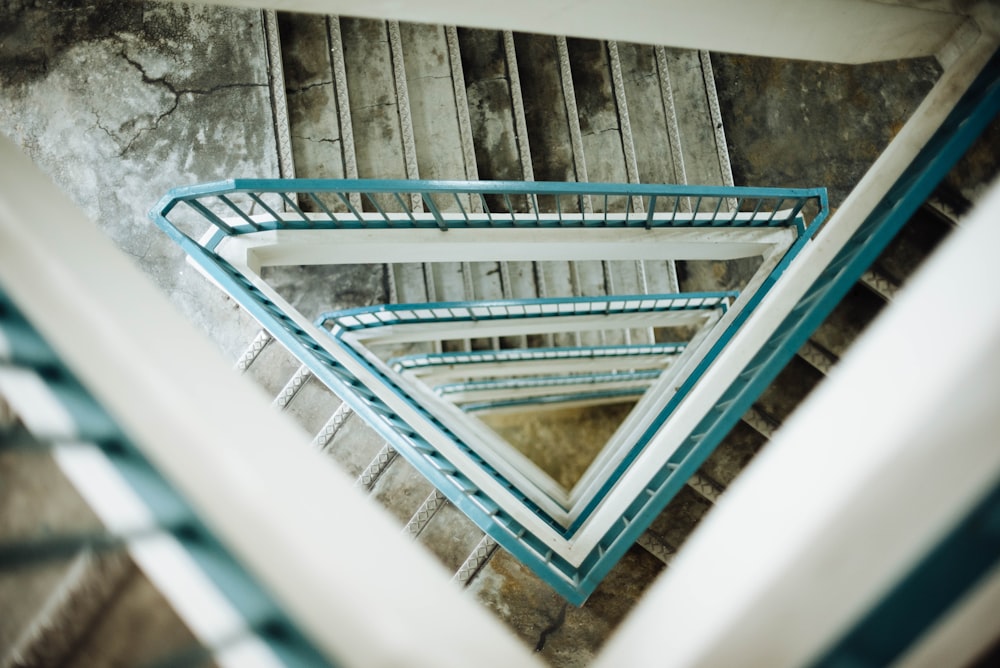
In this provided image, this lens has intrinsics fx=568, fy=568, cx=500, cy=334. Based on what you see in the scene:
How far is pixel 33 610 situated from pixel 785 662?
1.08 metres

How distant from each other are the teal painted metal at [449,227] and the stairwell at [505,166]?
0.25 meters

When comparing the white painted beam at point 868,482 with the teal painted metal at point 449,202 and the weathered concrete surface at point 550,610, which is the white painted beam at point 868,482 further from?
the weathered concrete surface at point 550,610

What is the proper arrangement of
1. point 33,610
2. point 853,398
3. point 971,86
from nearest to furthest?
point 853,398 → point 33,610 → point 971,86

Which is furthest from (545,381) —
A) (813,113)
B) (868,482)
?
(868,482)

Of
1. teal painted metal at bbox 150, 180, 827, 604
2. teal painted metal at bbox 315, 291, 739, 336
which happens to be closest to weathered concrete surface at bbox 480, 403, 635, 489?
teal painted metal at bbox 315, 291, 739, 336

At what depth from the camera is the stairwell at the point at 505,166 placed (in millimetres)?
2998

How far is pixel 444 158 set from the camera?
4215mm

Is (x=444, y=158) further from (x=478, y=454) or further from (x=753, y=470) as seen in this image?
(x=753, y=470)

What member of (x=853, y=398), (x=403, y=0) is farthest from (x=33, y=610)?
(x=403, y=0)

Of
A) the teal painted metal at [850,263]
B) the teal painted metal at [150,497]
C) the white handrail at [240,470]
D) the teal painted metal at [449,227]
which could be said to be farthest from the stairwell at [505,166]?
the teal painted metal at [150,497]

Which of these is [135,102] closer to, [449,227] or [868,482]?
[449,227]

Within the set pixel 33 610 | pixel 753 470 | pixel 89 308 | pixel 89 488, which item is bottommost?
pixel 33 610

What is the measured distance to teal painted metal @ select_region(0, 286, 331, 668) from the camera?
90 cm

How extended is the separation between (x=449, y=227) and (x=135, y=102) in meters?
2.97
